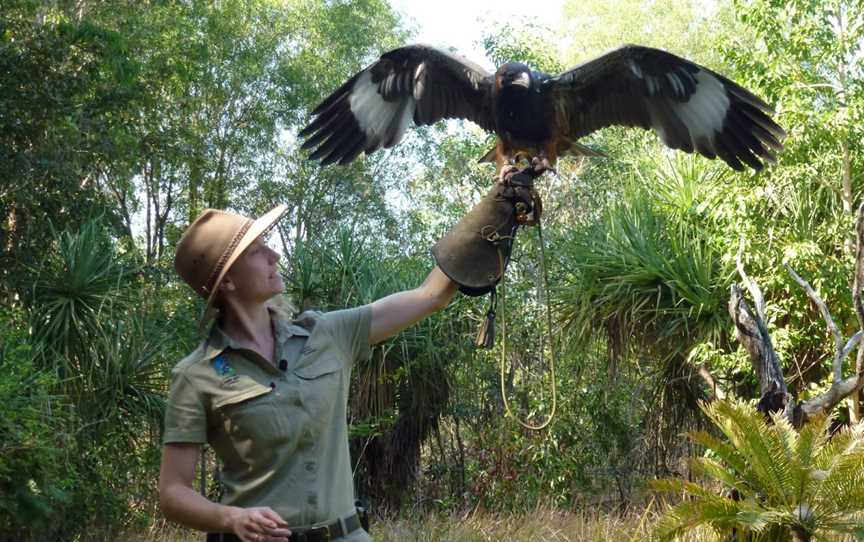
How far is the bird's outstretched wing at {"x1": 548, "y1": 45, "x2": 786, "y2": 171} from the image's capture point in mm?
4562

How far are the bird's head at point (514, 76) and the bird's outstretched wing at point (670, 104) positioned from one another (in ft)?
0.79

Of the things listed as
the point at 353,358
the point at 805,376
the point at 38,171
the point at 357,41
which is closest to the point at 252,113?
the point at 357,41

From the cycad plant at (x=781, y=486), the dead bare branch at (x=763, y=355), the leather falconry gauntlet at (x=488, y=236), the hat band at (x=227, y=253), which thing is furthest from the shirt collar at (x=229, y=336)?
the dead bare branch at (x=763, y=355)

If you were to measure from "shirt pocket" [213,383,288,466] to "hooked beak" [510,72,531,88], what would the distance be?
2719 millimetres

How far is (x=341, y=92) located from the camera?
16.5 feet

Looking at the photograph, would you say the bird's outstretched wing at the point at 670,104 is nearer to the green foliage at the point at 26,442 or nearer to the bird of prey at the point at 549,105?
the bird of prey at the point at 549,105

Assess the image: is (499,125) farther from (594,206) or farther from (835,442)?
(594,206)

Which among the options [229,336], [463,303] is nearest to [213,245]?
[229,336]

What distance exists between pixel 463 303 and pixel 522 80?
224 inches

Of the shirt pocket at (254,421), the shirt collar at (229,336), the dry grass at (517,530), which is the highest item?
the shirt collar at (229,336)

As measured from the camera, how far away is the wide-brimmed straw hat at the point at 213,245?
2.17 meters

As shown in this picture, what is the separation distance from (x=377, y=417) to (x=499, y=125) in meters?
5.43

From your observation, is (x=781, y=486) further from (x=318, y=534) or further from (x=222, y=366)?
(x=222, y=366)

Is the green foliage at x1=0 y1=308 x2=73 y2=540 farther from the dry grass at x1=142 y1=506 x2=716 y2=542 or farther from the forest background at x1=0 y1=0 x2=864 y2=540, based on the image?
the dry grass at x1=142 y1=506 x2=716 y2=542
